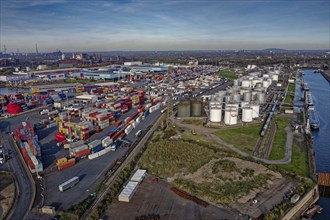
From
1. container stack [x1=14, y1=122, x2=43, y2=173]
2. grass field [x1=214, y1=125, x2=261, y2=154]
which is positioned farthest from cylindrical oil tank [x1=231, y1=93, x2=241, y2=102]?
container stack [x1=14, y1=122, x2=43, y2=173]

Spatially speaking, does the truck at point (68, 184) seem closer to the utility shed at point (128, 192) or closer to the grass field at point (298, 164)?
the utility shed at point (128, 192)

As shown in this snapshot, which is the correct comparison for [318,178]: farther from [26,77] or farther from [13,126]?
[26,77]

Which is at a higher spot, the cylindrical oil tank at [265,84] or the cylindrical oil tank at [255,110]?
the cylindrical oil tank at [265,84]

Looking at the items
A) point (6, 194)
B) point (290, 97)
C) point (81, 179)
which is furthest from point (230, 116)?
point (290, 97)

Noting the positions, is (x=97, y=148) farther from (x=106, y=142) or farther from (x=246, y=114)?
(x=246, y=114)

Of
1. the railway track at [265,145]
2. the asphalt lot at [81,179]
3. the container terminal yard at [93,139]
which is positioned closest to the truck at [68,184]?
the container terminal yard at [93,139]

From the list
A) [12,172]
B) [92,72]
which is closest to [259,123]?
[12,172]
